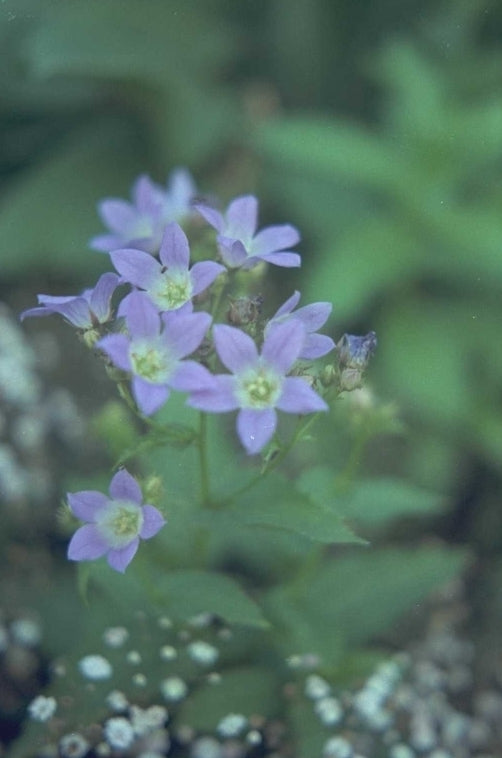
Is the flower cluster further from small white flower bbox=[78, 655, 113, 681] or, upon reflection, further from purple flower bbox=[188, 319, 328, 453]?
small white flower bbox=[78, 655, 113, 681]

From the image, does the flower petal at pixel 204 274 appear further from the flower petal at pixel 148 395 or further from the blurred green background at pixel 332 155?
the blurred green background at pixel 332 155

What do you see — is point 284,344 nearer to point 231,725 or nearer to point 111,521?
point 111,521

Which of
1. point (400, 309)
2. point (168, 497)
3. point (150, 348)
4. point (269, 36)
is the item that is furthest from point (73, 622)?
point (269, 36)

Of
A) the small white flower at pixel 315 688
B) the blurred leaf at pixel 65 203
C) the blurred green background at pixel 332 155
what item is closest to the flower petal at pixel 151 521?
the small white flower at pixel 315 688

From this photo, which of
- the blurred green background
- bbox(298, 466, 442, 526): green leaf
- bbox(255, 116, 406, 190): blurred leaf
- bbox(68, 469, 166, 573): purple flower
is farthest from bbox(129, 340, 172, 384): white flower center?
bbox(255, 116, 406, 190): blurred leaf

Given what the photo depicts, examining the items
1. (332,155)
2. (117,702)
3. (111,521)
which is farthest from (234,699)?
(332,155)
